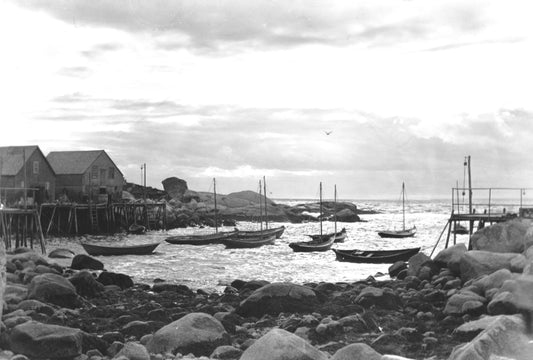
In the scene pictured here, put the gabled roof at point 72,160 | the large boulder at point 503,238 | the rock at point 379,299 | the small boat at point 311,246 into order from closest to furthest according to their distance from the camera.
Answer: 1. the rock at point 379,299
2. the large boulder at point 503,238
3. the small boat at point 311,246
4. the gabled roof at point 72,160

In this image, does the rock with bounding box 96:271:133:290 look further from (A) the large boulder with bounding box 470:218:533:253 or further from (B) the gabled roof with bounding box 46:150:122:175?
(B) the gabled roof with bounding box 46:150:122:175

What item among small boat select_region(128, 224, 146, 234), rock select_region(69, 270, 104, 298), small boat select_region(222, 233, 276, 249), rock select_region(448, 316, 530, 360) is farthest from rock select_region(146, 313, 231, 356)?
small boat select_region(128, 224, 146, 234)

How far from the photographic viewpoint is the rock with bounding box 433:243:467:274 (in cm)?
2180

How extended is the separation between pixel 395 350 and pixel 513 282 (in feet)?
11.2

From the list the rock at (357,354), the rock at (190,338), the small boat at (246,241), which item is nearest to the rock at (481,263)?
the rock at (190,338)

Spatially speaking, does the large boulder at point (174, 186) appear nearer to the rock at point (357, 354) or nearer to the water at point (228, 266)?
the water at point (228, 266)

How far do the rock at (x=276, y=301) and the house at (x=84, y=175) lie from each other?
178 ft

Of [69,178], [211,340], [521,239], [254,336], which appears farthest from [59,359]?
[69,178]

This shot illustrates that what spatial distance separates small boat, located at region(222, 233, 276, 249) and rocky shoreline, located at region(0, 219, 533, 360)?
26515 mm

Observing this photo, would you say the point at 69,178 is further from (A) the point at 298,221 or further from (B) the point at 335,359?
(B) the point at 335,359

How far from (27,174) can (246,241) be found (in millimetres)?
24723

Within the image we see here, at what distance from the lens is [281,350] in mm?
9555

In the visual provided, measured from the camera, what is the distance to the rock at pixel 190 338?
1204cm

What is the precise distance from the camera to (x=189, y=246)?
5244cm
